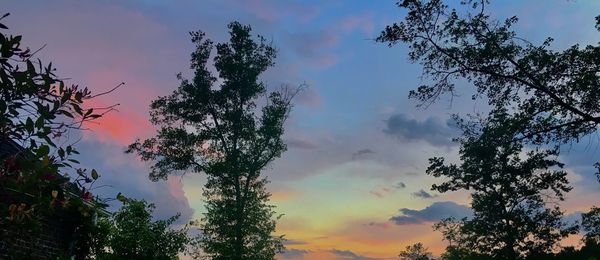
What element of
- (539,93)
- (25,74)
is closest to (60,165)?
(25,74)


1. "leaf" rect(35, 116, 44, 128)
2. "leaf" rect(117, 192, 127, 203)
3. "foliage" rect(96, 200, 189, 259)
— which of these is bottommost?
"leaf" rect(117, 192, 127, 203)

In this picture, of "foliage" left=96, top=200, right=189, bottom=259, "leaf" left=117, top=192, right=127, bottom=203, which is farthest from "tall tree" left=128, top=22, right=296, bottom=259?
"leaf" left=117, top=192, right=127, bottom=203

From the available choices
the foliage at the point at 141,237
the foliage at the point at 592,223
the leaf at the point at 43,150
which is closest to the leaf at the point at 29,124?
the leaf at the point at 43,150

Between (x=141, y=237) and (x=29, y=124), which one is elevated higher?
(x=141, y=237)

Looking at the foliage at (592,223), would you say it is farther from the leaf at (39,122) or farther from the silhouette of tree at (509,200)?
the leaf at (39,122)

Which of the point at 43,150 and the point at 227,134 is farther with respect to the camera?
the point at 227,134

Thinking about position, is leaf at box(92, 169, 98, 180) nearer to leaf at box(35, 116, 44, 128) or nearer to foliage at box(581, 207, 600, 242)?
leaf at box(35, 116, 44, 128)

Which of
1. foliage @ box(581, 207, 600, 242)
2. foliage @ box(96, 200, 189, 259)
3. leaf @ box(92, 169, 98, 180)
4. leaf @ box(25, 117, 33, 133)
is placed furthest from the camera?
foliage @ box(581, 207, 600, 242)

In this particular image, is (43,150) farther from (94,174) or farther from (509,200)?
(509,200)

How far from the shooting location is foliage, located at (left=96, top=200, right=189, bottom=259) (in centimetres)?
2320

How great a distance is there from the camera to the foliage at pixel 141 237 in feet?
76.1

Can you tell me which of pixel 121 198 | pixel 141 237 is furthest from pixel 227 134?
pixel 121 198

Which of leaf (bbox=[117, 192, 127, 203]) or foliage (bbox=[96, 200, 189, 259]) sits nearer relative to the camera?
leaf (bbox=[117, 192, 127, 203])

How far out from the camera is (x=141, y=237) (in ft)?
76.2
